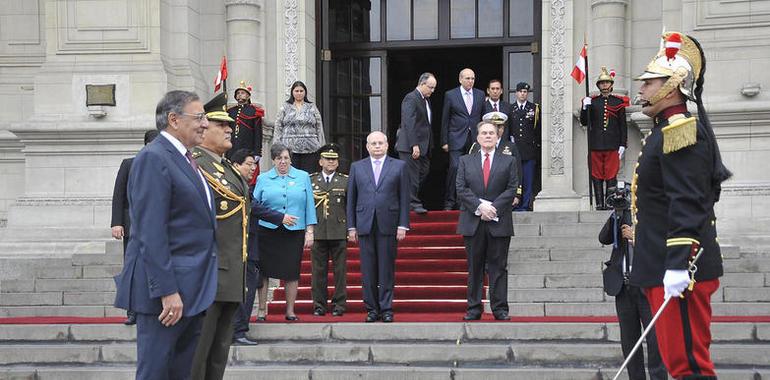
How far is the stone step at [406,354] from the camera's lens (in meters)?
9.44

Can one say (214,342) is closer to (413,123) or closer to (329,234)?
(329,234)

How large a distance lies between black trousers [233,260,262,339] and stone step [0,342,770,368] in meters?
0.23

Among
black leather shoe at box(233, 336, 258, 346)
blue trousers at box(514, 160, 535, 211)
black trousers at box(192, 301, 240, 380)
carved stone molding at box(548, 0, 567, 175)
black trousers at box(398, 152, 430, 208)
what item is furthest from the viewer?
carved stone molding at box(548, 0, 567, 175)

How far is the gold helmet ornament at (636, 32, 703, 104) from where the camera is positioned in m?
6.10

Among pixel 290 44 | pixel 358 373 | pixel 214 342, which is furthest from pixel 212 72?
pixel 214 342

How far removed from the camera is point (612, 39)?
15.2m

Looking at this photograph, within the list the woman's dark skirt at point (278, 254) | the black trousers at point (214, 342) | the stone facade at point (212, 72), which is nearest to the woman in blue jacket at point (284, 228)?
the woman's dark skirt at point (278, 254)

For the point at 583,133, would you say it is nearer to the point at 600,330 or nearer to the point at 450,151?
the point at 450,151

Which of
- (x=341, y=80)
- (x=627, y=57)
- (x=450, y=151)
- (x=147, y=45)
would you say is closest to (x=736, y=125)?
(x=627, y=57)

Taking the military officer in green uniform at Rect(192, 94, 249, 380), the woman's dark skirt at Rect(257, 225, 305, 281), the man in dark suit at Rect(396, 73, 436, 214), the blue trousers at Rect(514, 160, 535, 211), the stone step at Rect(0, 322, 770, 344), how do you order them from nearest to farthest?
the military officer in green uniform at Rect(192, 94, 249, 380), the stone step at Rect(0, 322, 770, 344), the woman's dark skirt at Rect(257, 225, 305, 281), the man in dark suit at Rect(396, 73, 436, 214), the blue trousers at Rect(514, 160, 535, 211)

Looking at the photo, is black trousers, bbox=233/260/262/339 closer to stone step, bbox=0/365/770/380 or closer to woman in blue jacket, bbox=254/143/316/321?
woman in blue jacket, bbox=254/143/316/321

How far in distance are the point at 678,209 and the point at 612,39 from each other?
9.81 metres

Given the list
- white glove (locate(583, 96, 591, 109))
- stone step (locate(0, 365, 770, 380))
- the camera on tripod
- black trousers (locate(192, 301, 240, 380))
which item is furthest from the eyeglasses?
white glove (locate(583, 96, 591, 109))

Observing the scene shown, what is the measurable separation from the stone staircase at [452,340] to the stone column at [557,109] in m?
2.94
